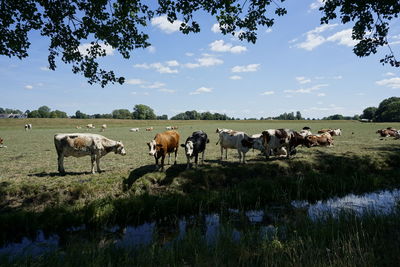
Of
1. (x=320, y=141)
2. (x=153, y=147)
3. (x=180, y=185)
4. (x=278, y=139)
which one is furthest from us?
(x=320, y=141)

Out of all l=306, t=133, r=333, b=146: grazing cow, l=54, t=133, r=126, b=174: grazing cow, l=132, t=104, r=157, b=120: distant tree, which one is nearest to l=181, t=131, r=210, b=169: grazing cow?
l=54, t=133, r=126, b=174: grazing cow

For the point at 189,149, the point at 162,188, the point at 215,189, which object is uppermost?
the point at 189,149

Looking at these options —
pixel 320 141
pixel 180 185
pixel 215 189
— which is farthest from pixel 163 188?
pixel 320 141

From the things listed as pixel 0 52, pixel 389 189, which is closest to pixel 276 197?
pixel 389 189

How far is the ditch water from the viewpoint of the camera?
22.1 feet

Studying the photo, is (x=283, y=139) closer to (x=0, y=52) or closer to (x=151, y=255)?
(x=151, y=255)

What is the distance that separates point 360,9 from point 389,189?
29.0ft

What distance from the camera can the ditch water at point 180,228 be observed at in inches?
266

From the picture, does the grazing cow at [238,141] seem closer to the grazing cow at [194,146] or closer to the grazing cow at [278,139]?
the grazing cow at [278,139]

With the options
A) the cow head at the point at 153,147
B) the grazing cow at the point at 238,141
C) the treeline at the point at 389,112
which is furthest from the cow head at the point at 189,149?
the treeline at the point at 389,112

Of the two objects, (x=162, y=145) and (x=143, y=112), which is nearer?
(x=162, y=145)

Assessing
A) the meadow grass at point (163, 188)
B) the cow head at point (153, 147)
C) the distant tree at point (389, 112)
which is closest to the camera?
the meadow grass at point (163, 188)

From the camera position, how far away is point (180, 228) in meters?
7.83

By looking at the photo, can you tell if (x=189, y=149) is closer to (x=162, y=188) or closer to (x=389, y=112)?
(x=162, y=188)
